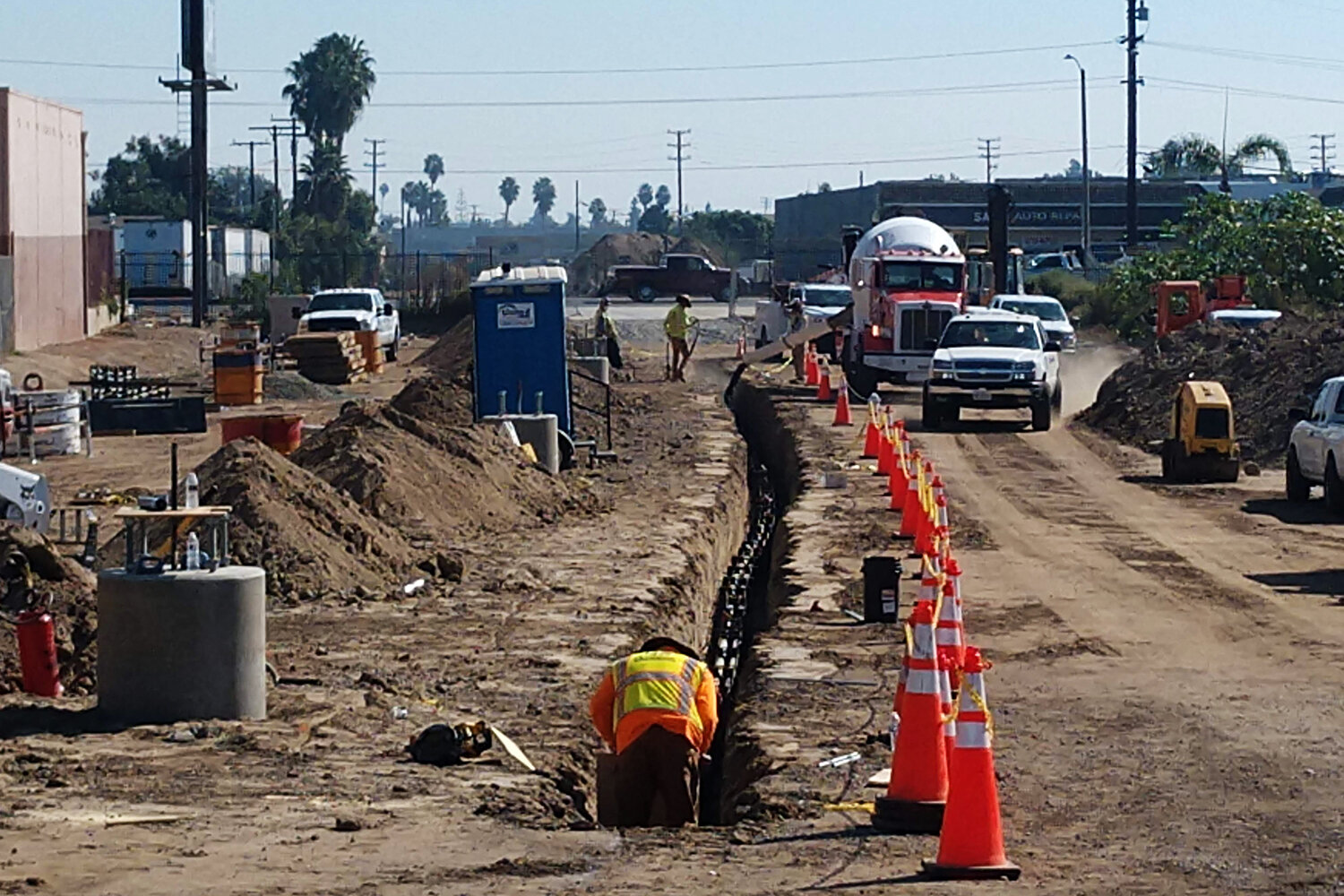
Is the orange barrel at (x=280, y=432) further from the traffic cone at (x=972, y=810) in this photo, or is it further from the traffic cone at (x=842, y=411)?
the traffic cone at (x=972, y=810)

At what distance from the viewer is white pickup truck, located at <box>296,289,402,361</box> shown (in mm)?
51125

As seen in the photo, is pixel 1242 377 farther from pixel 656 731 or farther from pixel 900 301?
pixel 656 731

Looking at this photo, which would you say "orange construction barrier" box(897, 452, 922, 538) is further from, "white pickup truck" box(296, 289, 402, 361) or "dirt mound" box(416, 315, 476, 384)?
"white pickup truck" box(296, 289, 402, 361)

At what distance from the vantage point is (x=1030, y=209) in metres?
99.6

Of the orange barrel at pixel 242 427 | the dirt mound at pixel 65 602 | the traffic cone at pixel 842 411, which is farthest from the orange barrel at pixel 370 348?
the dirt mound at pixel 65 602

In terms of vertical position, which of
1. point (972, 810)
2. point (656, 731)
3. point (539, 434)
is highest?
point (539, 434)

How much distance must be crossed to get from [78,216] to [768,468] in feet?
101

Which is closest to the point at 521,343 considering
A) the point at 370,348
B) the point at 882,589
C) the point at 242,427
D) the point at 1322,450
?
the point at 242,427

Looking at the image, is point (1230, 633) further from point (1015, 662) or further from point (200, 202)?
point (200, 202)

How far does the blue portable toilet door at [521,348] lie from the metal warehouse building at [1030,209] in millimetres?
66811

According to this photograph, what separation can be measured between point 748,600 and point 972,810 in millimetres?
14681

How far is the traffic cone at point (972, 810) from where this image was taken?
789cm

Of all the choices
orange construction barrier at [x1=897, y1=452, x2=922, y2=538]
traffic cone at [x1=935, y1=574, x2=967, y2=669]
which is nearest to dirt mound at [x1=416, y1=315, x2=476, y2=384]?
orange construction barrier at [x1=897, y1=452, x2=922, y2=538]

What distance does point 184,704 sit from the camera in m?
11.2
